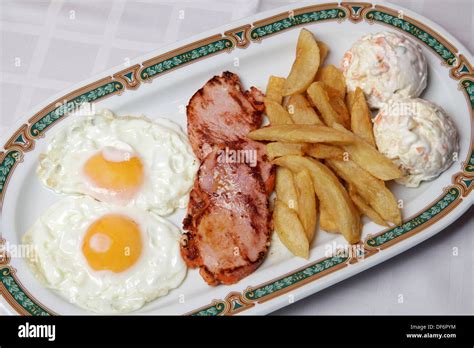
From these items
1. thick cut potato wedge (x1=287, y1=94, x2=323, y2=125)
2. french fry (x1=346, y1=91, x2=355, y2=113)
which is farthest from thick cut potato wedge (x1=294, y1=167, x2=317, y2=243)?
french fry (x1=346, y1=91, x2=355, y2=113)

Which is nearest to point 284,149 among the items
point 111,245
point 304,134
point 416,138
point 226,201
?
point 304,134

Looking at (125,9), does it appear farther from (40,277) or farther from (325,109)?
(40,277)

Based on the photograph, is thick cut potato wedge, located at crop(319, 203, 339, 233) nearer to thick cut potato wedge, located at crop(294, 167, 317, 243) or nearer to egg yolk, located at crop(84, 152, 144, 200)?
thick cut potato wedge, located at crop(294, 167, 317, 243)

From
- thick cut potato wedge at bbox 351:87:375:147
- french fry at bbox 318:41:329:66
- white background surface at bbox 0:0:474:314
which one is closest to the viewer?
thick cut potato wedge at bbox 351:87:375:147

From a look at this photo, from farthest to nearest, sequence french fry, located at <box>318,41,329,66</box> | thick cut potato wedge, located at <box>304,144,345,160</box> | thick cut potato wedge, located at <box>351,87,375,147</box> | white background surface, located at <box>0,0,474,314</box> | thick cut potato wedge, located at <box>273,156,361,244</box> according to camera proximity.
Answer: white background surface, located at <box>0,0,474,314</box>, french fry, located at <box>318,41,329,66</box>, thick cut potato wedge, located at <box>351,87,375,147</box>, thick cut potato wedge, located at <box>304,144,345,160</box>, thick cut potato wedge, located at <box>273,156,361,244</box>

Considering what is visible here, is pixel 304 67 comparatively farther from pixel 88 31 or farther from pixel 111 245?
pixel 88 31

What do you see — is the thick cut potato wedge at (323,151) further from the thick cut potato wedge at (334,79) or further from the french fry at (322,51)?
the french fry at (322,51)
